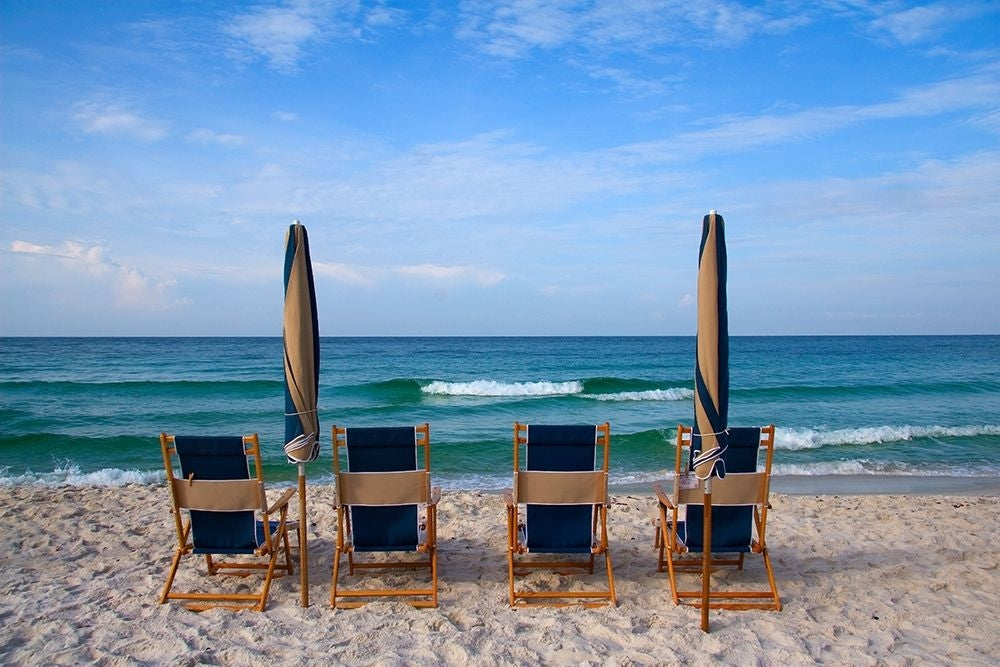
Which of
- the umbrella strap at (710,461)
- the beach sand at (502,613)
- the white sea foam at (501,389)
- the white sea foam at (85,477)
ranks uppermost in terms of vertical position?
the umbrella strap at (710,461)

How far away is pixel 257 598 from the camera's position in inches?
172

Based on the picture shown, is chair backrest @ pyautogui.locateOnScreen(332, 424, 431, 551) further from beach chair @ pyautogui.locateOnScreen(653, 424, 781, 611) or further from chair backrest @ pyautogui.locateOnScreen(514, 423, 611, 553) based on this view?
beach chair @ pyautogui.locateOnScreen(653, 424, 781, 611)

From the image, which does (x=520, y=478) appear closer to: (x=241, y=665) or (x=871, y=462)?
(x=241, y=665)

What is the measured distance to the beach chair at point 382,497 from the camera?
4.39 metres

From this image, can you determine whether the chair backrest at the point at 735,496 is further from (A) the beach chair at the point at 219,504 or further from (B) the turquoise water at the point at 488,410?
(B) the turquoise water at the point at 488,410

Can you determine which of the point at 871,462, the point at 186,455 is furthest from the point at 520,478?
the point at 871,462

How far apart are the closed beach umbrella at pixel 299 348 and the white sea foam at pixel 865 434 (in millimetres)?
10317

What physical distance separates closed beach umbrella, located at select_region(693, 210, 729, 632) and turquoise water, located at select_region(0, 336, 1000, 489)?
232 inches

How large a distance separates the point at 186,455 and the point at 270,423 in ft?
36.3

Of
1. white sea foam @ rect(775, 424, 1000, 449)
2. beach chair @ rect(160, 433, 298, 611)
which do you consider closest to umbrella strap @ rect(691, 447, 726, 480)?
beach chair @ rect(160, 433, 298, 611)

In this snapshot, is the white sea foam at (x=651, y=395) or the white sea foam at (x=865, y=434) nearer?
the white sea foam at (x=865, y=434)

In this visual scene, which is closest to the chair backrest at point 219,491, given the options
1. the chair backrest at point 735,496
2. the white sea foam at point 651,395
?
the chair backrest at point 735,496

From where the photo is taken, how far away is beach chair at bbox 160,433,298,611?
432 centimetres

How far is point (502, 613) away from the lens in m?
4.22
